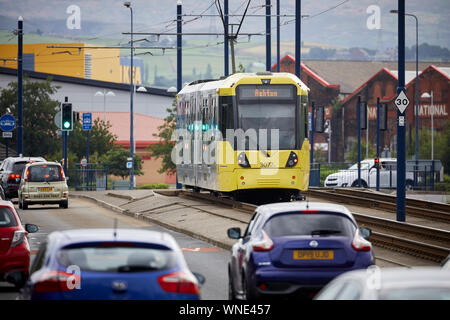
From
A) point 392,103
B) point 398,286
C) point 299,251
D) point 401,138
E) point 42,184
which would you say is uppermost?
point 392,103

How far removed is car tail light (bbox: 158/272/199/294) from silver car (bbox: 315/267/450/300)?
1.73 m

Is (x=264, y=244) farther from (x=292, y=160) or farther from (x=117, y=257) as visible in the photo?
(x=292, y=160)

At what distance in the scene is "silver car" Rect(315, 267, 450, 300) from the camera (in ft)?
22.7

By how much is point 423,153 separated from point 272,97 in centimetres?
5345

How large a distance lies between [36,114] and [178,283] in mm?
68302

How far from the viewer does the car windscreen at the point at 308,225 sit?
12.9m

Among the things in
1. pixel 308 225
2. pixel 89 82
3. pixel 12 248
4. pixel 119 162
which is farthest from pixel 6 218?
pixel 89 82

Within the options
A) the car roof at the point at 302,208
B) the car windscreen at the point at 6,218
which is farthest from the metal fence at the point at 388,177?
the car roof at the point at 302,208

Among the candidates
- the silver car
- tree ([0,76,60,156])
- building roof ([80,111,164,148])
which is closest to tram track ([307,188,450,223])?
the silver car

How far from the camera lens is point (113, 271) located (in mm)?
8812

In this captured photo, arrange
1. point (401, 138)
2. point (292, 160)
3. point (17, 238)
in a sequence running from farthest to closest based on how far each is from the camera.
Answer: point (292, 160) → point (401, 138) → point (17, 238)

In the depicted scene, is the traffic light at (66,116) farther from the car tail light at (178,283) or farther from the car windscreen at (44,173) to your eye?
the car tail light at (178,283)
